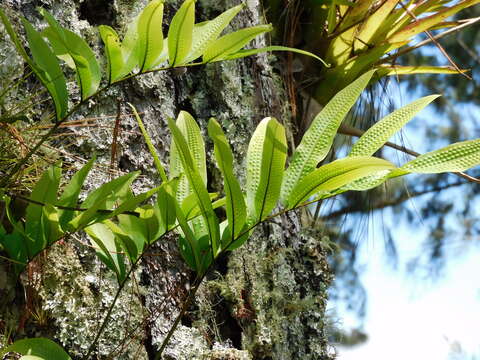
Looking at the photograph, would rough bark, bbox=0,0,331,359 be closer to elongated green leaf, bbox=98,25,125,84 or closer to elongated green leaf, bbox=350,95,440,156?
elongated green leaf, bbox=98,25,125,84

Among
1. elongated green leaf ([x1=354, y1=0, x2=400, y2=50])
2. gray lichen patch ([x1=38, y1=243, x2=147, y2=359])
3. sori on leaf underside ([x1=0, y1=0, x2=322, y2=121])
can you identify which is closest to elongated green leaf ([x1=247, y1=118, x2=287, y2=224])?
sori on leaf underside ([x1=0, y1=0, x2=322, y2=121])

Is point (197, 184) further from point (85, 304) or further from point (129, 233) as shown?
point (85, 304)

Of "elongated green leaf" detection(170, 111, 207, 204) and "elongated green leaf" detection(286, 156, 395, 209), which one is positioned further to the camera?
"elongated green leaf" detection(170, 111, 207, 204)

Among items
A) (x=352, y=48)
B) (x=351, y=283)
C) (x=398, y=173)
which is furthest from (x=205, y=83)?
(x=351, y=283)

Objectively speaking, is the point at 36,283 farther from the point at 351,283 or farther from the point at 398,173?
the point at 351,283

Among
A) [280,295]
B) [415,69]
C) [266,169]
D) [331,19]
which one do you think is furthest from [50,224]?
[415,69]
